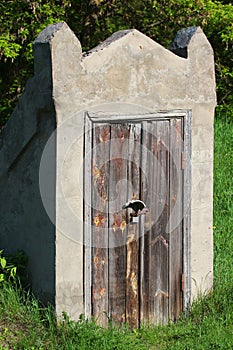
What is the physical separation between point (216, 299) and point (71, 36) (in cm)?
284

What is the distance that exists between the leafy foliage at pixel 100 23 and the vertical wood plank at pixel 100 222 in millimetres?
4187

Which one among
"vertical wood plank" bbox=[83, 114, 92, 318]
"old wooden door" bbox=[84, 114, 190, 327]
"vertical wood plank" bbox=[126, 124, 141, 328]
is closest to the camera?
"vertical wood plank" bbox=[83, 114, 92, 318]

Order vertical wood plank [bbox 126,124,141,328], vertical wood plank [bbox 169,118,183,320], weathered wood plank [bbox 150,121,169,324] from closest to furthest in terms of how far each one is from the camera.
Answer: vertical wood plank [bbox 126,124,141,328] → weathered wood plank [bbox 150,121,169,324] → vertical wood plank [bbox 169,118,183,320]

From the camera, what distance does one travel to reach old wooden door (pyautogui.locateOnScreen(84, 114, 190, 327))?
634cm

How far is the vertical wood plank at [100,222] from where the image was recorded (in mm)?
6297

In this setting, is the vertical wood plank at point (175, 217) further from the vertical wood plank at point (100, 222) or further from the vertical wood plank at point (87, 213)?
the vertical wood plank at point (87, 213)

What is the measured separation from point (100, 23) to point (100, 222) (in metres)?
6.26

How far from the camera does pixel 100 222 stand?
638 centimetres

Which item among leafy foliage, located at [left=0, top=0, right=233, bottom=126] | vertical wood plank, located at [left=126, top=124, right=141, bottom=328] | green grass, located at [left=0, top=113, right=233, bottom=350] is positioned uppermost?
leafy foliage, located at [left=0, top=0, right=233, bottom=126]

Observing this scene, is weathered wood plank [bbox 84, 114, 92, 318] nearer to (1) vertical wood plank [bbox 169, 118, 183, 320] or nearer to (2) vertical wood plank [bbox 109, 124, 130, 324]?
(2) vertical wood plank [bbox 109, 124, 130, 324]

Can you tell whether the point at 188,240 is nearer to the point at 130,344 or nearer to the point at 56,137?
the point at 130,344

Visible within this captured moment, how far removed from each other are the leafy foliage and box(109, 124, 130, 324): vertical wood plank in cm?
414

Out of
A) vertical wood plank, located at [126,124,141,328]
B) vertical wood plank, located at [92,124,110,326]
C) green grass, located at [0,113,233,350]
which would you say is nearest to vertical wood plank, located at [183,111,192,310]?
green grass, located at [0,113,233,350]

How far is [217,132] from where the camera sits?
10391 mm
